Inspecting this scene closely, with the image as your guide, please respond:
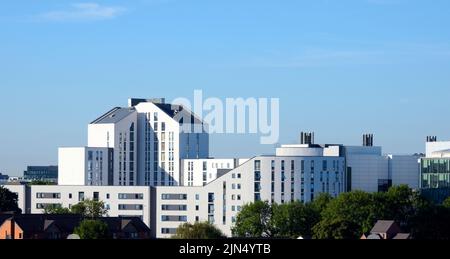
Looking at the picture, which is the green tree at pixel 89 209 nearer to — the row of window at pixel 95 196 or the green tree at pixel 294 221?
the green tree at pixel 294 221

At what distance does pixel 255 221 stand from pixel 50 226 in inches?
595

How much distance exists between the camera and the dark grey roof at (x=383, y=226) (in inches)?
2348

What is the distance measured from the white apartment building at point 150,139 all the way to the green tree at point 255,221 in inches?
1117

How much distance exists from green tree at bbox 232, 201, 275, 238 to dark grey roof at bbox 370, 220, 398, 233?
25.7 feet

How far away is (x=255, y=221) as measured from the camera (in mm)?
73062

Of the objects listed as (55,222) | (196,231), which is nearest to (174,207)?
(55,222)

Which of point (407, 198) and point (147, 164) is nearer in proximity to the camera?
point (407, 198)

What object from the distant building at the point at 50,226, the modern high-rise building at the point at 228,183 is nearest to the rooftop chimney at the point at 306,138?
the modern high-rise building at the point at 228,183

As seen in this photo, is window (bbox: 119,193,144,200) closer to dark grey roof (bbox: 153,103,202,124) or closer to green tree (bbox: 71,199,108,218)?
green tree (bbox: 71,199,108,218)

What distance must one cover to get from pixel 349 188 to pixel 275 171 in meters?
5.61

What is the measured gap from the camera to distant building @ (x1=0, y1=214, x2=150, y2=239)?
192ft
